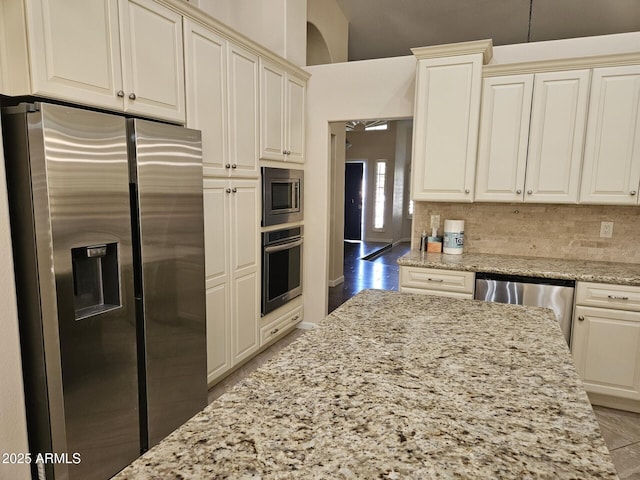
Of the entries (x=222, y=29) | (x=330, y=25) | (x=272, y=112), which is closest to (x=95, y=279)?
(x=222, y=29)

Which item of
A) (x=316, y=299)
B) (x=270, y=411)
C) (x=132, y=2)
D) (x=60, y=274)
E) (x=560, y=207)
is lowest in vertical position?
(x=316, y=299)

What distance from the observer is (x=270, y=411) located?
87 cm

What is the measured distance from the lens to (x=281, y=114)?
3297 millimetres

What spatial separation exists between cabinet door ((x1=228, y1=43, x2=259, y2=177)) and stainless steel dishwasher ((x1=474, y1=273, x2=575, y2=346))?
1909 millimetres

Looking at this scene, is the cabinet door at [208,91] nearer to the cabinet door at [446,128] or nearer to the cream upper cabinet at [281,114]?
the cream upper cabinet at [281,114]

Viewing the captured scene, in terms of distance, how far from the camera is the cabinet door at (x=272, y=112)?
3027 millimetres

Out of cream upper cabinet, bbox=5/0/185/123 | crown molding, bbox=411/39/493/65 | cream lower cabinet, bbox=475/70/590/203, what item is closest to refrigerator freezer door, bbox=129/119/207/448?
cream upper cabinet, bbox=5/0/185/123

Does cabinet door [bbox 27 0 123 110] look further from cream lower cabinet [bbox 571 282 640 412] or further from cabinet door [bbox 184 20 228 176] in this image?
cream lower cabinet [bbox 571 282 640 412]

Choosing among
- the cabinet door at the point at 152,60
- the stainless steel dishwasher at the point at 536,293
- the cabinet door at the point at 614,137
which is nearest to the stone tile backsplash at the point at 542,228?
the cabinet door at the point at 614,137

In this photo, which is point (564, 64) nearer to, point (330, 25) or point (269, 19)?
point (269, 19)

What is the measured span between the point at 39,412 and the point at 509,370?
5.85ft

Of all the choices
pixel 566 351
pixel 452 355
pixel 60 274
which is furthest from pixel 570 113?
pixel 60 274

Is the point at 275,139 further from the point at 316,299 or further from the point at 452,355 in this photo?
the point at 452,355

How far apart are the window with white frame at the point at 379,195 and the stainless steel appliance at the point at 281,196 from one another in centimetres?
666
